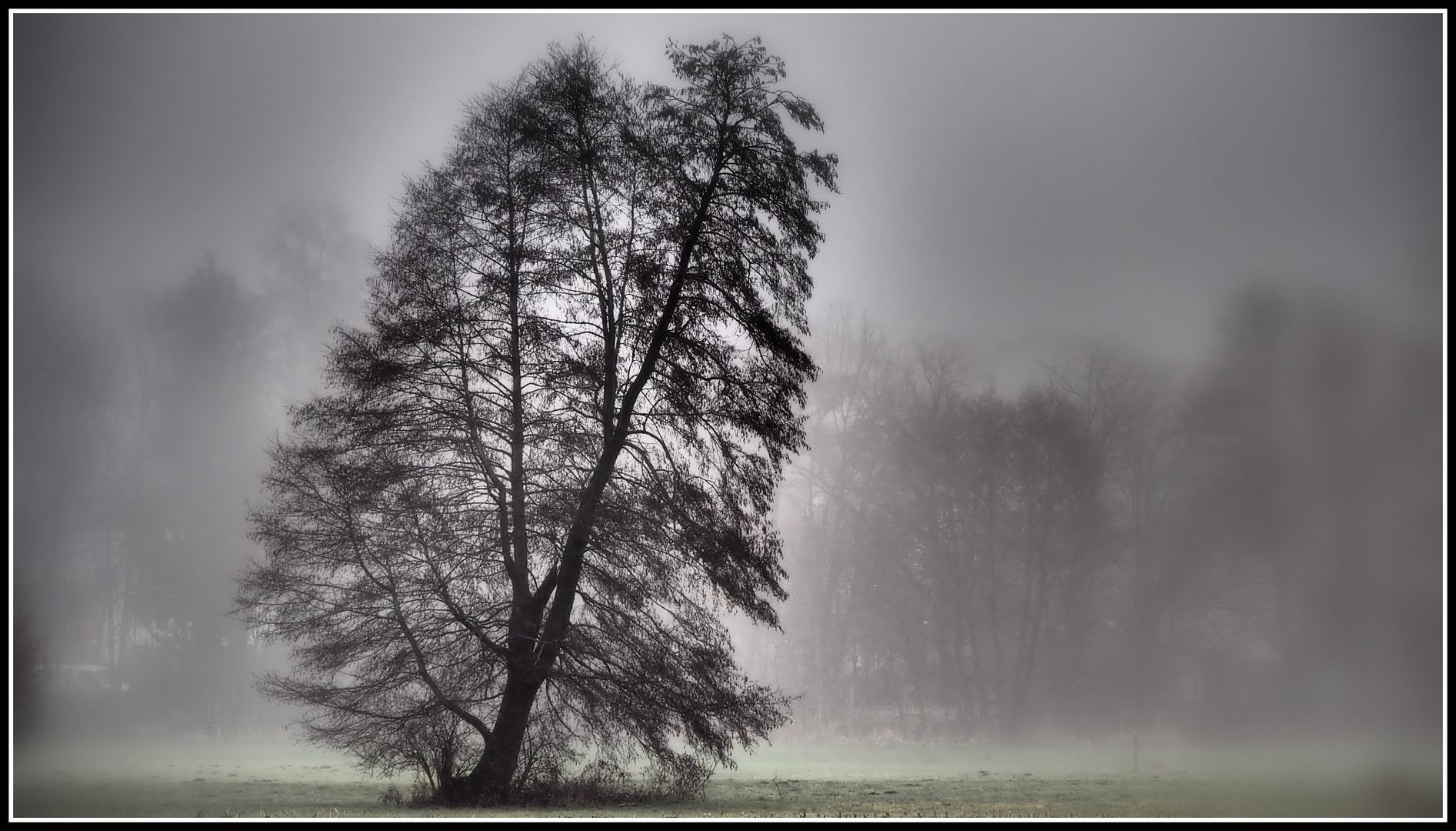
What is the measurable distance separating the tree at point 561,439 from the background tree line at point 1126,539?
2502cm

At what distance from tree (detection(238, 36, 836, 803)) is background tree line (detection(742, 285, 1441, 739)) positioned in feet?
82.1

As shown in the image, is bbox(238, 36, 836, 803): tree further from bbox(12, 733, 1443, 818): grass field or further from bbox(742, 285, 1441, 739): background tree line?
bbox(742, 285, 1441, 739): background tree line

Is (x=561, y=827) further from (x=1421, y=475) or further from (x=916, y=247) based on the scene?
(x=916, y=247)

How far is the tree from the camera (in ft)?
44.6

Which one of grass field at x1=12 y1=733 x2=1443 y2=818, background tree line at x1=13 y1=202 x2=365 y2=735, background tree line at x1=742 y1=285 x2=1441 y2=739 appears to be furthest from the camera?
background tree line at x1=13 y1=202 x2=365 y2=735

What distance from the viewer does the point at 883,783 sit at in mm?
19797

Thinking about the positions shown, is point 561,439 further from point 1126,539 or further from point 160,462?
point 1126,539

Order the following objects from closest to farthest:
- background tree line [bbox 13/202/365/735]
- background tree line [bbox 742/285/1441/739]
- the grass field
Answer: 1. the grass field
2. background tree line [bbox 742/285/1441/739]
3. background tree line [bbox 13/202/365/735]

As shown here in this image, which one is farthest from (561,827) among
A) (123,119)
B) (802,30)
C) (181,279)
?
(802,30)

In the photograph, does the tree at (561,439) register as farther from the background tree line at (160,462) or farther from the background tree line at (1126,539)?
the background tree line at (1126,539)

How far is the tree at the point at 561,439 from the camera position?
1360 centimetres

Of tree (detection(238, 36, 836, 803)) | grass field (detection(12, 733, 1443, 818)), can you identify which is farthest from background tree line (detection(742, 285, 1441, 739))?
tree (detection(238, 36, 836, 803))

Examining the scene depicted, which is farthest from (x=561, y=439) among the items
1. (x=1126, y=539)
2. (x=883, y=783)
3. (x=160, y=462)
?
(x=1126, y=539)

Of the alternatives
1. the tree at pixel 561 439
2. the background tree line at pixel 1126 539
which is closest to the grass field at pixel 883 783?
the tree at pixel 561 439
